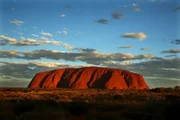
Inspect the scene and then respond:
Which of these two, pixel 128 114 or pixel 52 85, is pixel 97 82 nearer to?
pixel 52 85

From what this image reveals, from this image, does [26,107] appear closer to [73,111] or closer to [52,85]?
[73,111]

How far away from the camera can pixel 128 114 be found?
17.3 m

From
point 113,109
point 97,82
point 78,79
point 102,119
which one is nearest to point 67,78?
point 78,79

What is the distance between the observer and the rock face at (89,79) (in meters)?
114

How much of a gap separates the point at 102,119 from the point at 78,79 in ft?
335

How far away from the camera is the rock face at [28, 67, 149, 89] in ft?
374

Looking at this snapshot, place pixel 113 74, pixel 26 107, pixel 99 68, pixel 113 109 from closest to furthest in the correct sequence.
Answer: pixel 26 107
pixel 113 109
pixel 113 74
pixel 99 68

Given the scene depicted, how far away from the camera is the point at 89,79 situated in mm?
118625

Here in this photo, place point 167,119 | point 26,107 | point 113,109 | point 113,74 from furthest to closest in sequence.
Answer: point 113,74
point 113,109
point 26,107
point 167,119

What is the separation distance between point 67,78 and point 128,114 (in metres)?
104

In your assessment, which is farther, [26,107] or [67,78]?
[67,78]

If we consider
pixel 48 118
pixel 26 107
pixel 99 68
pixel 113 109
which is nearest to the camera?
pixel 48 118

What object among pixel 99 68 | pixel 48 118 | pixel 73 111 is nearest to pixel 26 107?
pixel 73 111

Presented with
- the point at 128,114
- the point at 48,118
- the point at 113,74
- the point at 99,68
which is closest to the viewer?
the point at 48,118
